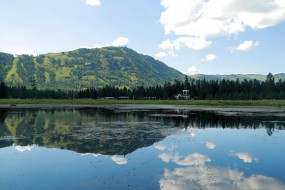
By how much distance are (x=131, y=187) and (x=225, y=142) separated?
2360 centimetres

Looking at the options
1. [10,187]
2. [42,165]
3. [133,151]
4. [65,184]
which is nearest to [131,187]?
[65,184]

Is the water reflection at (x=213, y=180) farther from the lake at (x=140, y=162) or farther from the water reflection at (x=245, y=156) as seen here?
the water reflection at (x=245, y=156)

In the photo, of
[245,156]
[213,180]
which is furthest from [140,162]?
[245,156]

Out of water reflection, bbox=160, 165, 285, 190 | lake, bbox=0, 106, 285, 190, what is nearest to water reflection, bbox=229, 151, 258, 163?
lake, bbox=0, 106, 285, 190

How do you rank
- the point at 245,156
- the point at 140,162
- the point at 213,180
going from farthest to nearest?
the point at 245,156, the point at 140,162, the point at 213,180

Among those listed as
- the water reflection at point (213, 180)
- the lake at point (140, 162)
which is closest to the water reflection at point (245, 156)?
the lake at point (140, 162)

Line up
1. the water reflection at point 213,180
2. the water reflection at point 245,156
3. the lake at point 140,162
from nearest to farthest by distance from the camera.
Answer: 1. the water reflection at point 213,180
2. the lake at point 140,162
3. the water reflection at point 245,156

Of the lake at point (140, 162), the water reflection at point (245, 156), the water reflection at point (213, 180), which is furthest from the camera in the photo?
the water reflection at point (245, 156)

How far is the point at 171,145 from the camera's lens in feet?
125

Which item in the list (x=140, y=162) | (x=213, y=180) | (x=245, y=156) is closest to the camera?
(x=213, y=180)

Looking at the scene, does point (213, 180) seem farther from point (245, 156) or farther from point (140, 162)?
point (245, 156)

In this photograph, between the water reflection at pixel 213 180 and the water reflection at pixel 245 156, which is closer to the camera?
the water reflection at pixel 213 180

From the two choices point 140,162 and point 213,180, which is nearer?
point 213,180

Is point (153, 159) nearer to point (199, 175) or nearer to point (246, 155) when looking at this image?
point (199, 175)
